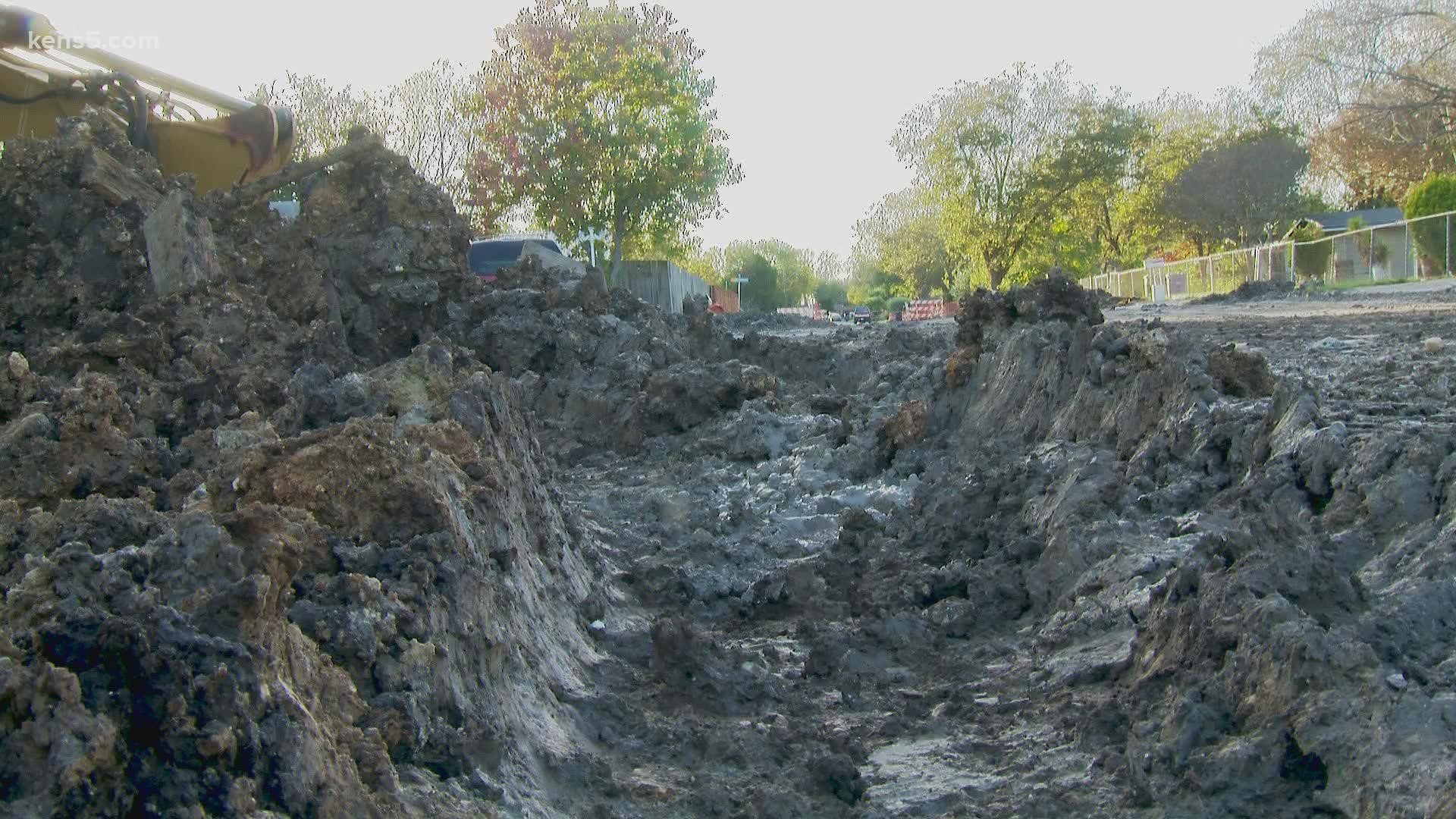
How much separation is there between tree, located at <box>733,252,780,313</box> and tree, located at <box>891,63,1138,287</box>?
21.6m

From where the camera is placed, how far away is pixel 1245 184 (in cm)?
5184

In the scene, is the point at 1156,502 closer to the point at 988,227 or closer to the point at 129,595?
the point at 129,595

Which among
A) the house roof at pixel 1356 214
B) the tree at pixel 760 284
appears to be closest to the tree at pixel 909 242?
the tree at pixel 760 284

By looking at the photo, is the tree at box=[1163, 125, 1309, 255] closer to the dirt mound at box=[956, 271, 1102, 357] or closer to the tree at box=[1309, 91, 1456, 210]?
the tree at box=[1309, 91, 1456, 210]

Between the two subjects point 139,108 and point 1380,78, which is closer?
point 139,108

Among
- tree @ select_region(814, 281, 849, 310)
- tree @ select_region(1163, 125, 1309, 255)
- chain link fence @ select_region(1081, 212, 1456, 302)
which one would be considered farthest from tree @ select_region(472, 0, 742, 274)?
tree @ select_region(814, 281, 849, 310)

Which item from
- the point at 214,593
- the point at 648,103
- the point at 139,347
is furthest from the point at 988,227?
the point at 214,593

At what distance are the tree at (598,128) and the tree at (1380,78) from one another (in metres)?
17.3

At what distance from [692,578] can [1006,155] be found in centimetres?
5125

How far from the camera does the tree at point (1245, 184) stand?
51.4 meters

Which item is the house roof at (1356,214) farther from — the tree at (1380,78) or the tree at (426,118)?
the tree at (426,118)

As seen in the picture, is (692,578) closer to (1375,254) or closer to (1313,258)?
(1375,254)

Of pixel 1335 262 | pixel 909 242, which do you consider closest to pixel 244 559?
pixel 1335 262

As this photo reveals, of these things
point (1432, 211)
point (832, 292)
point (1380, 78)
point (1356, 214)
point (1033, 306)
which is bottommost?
point (1033, 306)
